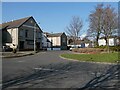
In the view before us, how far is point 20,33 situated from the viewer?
60406 mm

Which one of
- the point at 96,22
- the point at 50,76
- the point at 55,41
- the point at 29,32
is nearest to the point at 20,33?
the point at 29,32

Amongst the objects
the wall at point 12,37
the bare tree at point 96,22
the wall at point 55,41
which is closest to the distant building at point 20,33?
the wall at point 12,37

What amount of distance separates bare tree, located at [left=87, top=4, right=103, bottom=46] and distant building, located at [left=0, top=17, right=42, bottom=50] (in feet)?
57.8

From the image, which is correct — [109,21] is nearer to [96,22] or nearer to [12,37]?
[96,22]

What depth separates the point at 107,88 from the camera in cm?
943

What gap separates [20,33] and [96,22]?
21350 mm

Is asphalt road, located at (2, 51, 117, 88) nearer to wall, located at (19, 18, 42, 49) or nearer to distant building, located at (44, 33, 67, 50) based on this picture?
wall, located at (19, 18, 42, 49)

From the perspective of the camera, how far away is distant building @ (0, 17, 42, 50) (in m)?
59.6

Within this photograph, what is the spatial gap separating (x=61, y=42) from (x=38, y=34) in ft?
92.1

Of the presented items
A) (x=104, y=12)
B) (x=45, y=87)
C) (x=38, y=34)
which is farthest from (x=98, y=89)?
(x=38, y=34)

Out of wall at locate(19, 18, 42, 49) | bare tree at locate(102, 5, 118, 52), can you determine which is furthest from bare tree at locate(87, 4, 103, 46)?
wall at locate(19, 18, 42, 49)

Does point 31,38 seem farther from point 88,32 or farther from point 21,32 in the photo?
point 88,32

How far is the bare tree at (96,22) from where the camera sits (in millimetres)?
51916

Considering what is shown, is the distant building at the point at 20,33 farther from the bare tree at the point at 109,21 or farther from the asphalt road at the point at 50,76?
the asphalt road at the point at 50,76
